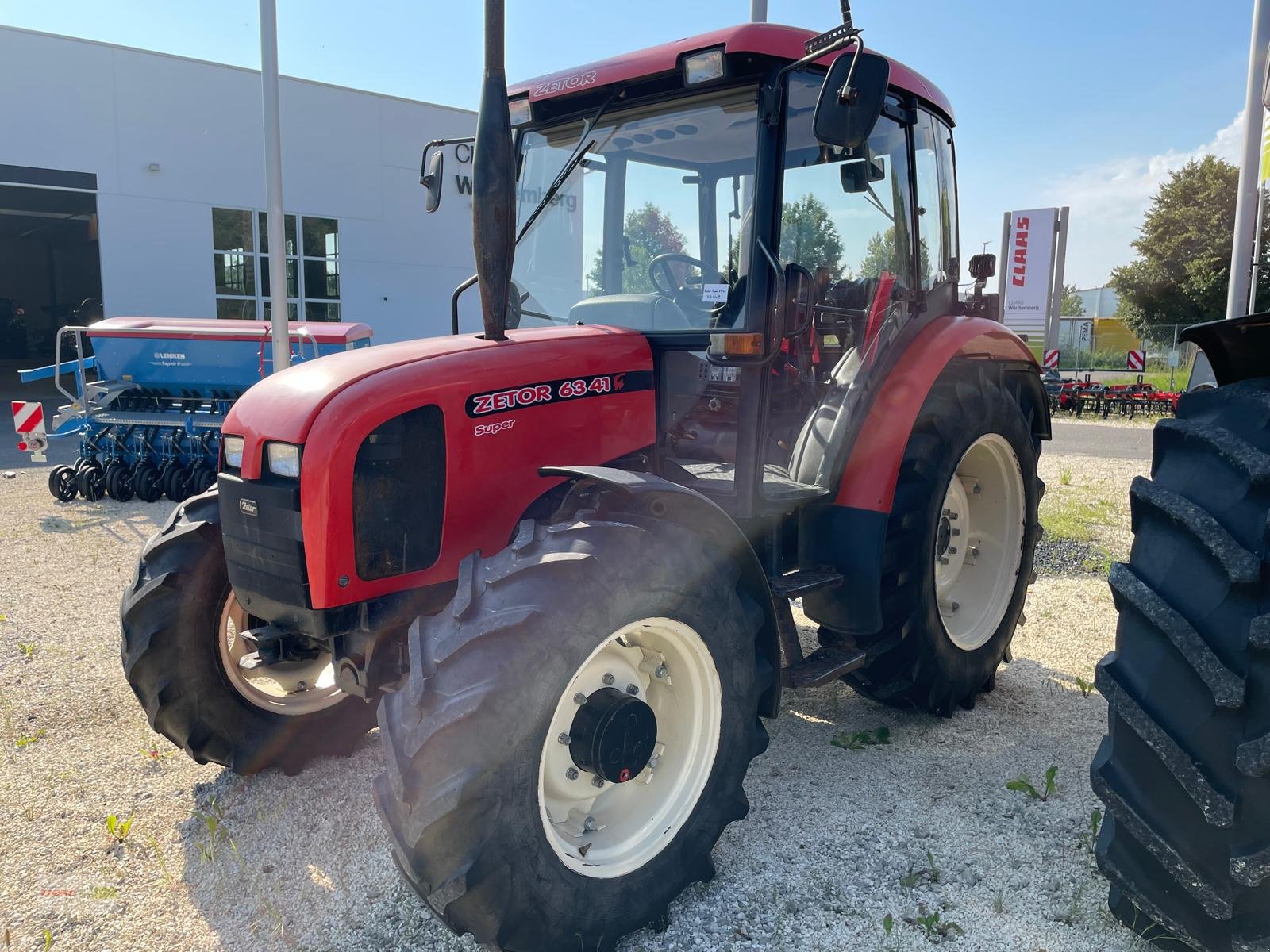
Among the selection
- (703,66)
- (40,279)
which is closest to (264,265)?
(703,66)

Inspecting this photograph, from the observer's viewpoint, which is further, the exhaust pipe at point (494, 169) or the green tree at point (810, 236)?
the green tree at point (810, 236)

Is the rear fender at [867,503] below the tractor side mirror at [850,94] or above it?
below

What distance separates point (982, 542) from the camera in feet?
13.3

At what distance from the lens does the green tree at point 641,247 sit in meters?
3.21

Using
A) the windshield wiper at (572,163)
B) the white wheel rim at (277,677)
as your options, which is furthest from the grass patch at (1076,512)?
the white wheel rim at (277,677)

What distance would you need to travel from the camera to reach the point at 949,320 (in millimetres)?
3672

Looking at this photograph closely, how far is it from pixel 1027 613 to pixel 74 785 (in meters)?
4.62

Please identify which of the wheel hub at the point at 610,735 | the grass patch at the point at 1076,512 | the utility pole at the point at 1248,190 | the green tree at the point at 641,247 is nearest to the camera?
the wheel hub at the point at 610,735

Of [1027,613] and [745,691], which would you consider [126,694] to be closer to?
[745,691]

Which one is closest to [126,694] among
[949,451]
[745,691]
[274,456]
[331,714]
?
[331,714]

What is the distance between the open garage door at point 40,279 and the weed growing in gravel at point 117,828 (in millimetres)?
29241

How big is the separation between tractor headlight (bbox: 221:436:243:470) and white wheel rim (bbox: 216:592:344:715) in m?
0.64

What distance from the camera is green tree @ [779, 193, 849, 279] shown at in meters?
3.02

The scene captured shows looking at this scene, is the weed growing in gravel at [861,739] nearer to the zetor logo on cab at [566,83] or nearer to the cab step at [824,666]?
the cab step at [824,666]
